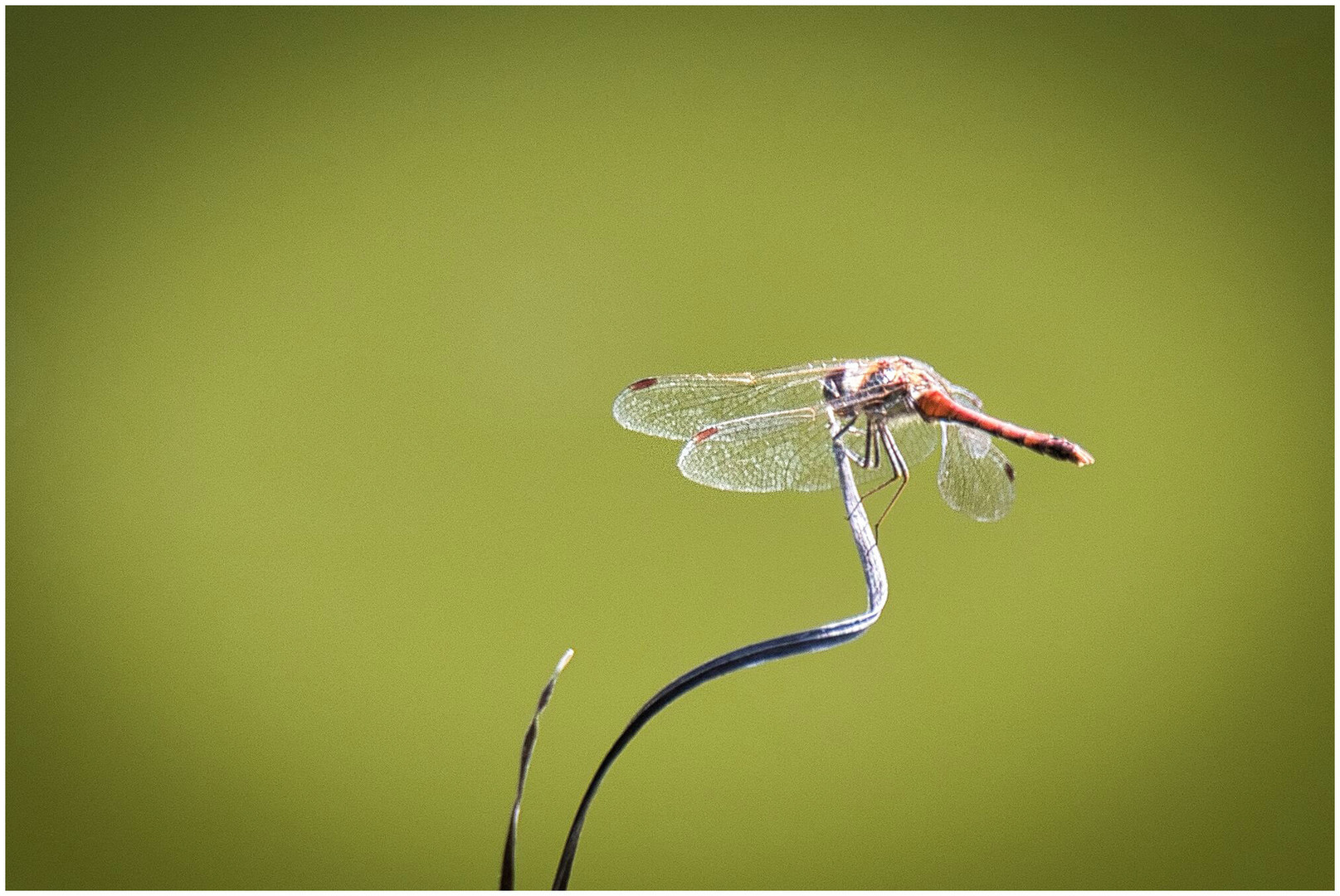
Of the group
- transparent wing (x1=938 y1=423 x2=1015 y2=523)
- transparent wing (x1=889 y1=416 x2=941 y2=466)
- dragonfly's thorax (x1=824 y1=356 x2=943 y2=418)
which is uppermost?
dragonfly's thorax (x1=824 y1=356 x2=943 y2=418)

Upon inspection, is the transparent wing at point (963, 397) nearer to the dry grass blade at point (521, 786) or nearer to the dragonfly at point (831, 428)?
the dragonfly at point (831, 428)

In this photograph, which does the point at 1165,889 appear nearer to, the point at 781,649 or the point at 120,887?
the point at 781,649

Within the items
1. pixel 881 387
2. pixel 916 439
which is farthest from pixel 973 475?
pixel 881 387

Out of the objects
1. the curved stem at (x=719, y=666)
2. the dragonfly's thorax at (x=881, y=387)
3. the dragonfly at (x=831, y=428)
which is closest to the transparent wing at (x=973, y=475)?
the dragonfly at (x=831, y=428)

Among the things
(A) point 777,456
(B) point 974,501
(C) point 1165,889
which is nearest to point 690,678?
(A) point 777,456

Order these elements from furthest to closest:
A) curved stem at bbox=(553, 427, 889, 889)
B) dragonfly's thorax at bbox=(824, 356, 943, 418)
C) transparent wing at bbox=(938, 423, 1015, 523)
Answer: transparent wing at bbox=(938, 423, 1015, 523) → dragonfly's thorax at bbox=(824, 356, 943, 418) → curved stem at bbox=(553, 427, 889, 889)

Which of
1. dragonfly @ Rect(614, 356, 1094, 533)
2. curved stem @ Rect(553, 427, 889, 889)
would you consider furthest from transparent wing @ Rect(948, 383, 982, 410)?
curved stem @ Rect(553, 427, 889, 889)

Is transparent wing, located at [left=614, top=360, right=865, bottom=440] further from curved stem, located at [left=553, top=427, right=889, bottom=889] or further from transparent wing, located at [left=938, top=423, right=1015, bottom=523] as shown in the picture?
curved stem, located at [left=553, top=427, right=889, bottom=889]

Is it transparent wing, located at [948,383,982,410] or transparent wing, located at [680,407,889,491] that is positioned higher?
transparent wing, located at [948,383,982,410]

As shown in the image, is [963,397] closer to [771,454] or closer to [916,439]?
[916,439]
